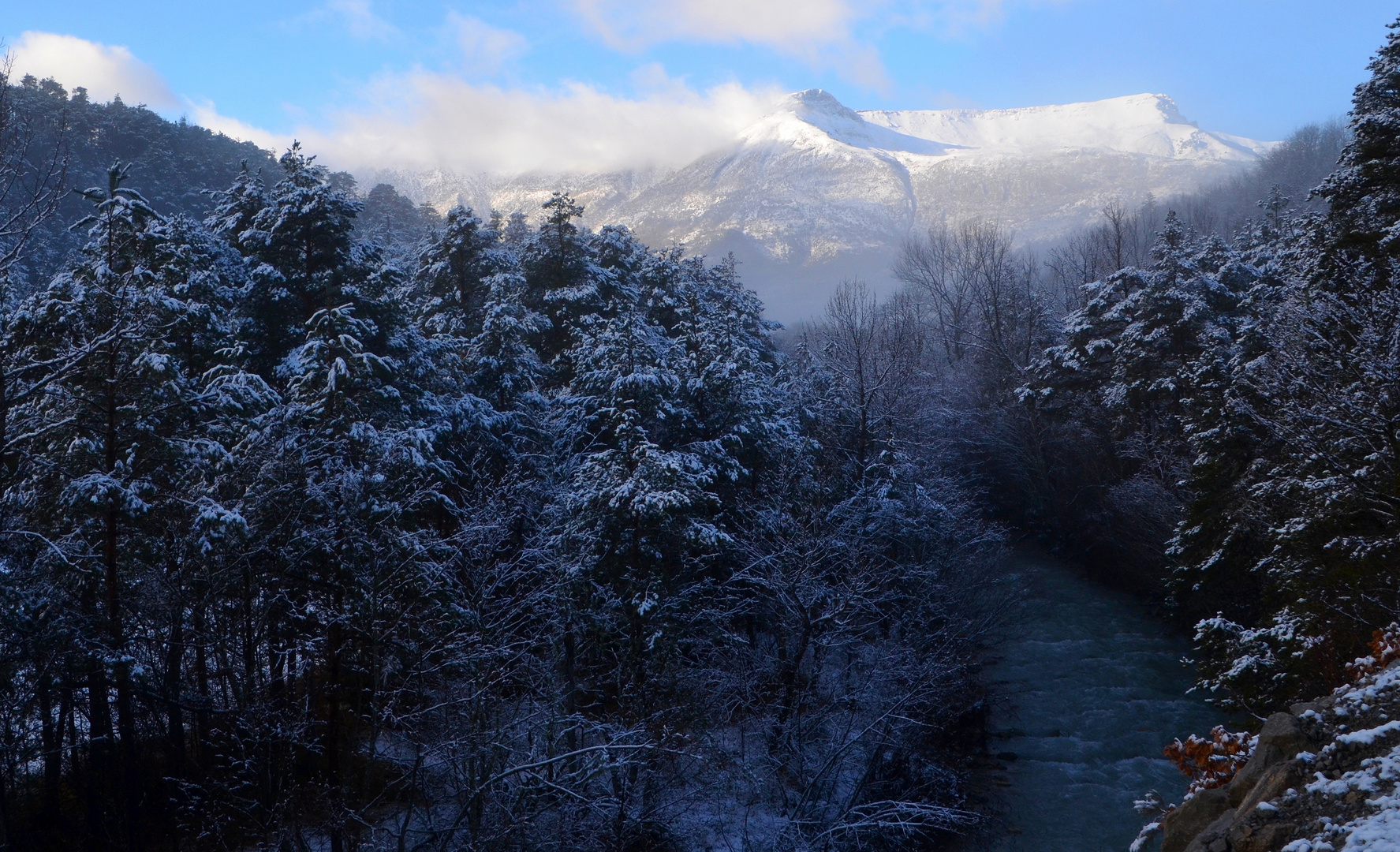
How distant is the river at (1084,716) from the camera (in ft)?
47.2

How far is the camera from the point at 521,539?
645 inches

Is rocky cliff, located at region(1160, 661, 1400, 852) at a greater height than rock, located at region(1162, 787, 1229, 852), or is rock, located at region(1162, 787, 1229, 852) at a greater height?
rocky cliff, located at region(1160, 661, 1400, 852)

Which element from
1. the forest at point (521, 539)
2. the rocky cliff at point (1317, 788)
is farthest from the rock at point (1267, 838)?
the forest at point (521, 539)

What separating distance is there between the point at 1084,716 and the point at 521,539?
1277 cm

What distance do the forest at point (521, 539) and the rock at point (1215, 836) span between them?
5.36m

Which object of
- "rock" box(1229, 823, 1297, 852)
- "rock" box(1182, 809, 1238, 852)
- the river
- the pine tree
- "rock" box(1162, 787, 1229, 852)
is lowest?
the river

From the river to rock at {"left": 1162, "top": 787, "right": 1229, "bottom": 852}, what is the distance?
709 cm

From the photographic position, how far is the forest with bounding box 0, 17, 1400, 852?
10695mm

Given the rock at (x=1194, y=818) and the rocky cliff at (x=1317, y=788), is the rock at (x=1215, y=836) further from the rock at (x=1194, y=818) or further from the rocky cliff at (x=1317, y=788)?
the rock at (x=1194, y=818)

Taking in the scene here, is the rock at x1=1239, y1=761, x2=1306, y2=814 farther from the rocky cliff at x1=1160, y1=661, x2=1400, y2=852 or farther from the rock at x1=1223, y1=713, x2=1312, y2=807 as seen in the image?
the rock at x1=1223, y1=713, x2=1312, y2=807

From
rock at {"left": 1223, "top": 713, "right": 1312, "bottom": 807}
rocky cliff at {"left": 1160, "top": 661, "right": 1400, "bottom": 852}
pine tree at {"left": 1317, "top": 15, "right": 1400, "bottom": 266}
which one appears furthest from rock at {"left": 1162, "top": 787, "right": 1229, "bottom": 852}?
pine tree at {"left": 1317, "top": 15, "right": 1400, "bottom": 266}

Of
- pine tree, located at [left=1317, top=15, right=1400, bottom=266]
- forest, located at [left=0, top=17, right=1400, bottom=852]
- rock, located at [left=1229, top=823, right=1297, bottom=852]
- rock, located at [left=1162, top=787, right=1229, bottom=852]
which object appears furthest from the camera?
pine tree, located at [left=1317, top=15, right=1400, bottom=266]

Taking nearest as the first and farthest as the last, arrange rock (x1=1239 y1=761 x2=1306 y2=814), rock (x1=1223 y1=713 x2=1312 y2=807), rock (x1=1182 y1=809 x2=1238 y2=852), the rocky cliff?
1. the rocky cliff
2. rock (x1=1182 y1=809 x2=1238 y2=852)
3. rock (x1=1239 y1=761 x2=1306 y2=814)
4. rock (x1=1223 y1=713 x2=1312 y2=807)

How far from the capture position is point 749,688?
47.6 feet
